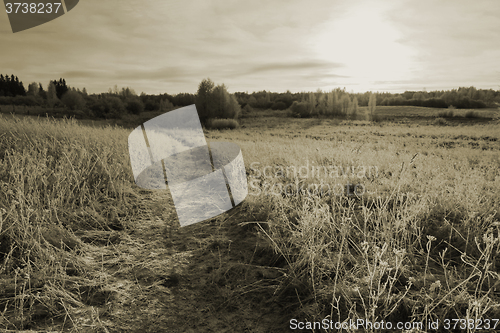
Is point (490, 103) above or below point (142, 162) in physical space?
above

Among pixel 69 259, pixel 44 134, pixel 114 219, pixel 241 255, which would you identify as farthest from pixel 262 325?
pixel 44 134

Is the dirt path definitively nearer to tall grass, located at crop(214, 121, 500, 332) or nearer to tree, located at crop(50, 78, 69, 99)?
tall grass, located at crop(214, 121, 500, 332)

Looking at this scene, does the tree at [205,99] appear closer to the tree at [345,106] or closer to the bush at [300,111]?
the bush at [300,111]

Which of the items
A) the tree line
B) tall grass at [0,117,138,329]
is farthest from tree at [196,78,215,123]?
tall grass at [0,117,138,329]

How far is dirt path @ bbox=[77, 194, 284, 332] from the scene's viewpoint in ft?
7.18

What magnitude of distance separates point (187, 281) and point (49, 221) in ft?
7.28

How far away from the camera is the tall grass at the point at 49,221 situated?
Result: 2188 mm

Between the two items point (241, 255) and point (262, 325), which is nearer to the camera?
point (262, 325)

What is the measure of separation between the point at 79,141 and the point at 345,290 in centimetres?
669

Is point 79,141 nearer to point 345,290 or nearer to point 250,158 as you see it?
point 250,158

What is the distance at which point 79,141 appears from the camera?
6324 millimetres

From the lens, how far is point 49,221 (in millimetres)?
3451

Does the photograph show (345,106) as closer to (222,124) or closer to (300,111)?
(300,111)

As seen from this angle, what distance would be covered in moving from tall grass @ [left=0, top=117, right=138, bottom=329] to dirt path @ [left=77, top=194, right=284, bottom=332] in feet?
0.95
